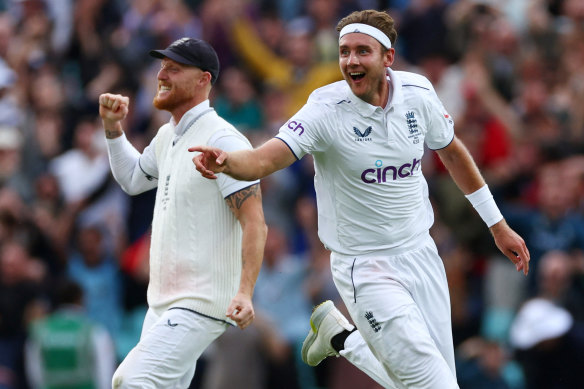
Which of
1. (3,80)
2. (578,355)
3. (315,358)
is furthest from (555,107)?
(3,80)

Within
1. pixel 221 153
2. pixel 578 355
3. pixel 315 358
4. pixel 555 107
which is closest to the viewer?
pixel 221 153

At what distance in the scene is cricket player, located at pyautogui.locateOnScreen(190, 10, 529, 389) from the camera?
725 cm

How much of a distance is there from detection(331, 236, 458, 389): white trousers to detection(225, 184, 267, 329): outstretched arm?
60cm

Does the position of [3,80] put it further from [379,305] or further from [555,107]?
[379,305]

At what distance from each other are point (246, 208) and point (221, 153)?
1.09m

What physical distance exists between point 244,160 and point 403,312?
4.93 feet

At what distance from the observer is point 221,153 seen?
640 cm

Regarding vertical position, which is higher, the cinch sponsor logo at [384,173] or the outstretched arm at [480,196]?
the cinch sponsor logo at [384,173]

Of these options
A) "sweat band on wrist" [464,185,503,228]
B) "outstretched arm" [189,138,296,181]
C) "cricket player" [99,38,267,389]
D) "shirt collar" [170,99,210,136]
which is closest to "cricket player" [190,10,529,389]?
"outstretched arm" [189,138,296,181]

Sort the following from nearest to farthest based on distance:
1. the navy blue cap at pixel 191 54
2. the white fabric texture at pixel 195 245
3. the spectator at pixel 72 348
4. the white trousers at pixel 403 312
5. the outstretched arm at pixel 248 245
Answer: the outstretched arm at pixel 248 245 → the white trousers at pixel 403 312 → the white fabric texture at pixel 195 245 → the navy blue cap at pixel 191 54 → the spectator at pixel 72 348

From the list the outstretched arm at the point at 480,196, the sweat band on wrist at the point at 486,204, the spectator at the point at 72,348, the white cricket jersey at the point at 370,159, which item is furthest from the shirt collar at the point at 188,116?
the spectator at the point at 72,348

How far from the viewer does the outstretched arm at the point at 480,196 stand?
783 cm

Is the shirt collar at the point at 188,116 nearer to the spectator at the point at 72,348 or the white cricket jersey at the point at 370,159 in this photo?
the white cricket jersey at the point at 370,159

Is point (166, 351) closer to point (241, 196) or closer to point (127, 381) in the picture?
point (127, 381)
